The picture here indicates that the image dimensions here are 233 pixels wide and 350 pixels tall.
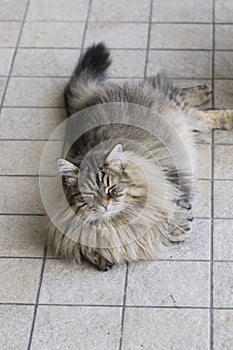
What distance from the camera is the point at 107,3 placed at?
152 inches

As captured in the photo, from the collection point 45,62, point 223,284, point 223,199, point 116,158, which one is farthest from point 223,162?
point 45,62

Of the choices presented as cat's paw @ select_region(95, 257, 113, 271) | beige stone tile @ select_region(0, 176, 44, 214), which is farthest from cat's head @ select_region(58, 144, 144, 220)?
beige stone tile @ select_region(0, 176, 44, 214)

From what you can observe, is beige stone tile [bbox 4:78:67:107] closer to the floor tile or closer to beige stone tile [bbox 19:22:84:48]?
beige stone tile [bbox 19:22:84:48]

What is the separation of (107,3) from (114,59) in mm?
420

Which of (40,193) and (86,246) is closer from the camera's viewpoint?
(86,246)

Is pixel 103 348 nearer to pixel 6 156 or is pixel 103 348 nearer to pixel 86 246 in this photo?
pixel 86 246

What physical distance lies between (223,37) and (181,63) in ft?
0.81

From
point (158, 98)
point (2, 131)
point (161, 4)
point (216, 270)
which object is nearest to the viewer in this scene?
point (216, 270)

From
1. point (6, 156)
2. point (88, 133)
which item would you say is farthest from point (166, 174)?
point (6, 156)

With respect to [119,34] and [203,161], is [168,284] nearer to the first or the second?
[203,161]

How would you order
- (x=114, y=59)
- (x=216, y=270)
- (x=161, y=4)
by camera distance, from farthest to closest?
(x=161, y=4) → (x=114, y=59) → (x=216, y=270)

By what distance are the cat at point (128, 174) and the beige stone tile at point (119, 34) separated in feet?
1.59

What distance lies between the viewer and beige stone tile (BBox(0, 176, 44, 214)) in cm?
306

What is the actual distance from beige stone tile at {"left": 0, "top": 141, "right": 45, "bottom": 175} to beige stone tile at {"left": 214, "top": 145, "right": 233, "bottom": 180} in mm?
700
